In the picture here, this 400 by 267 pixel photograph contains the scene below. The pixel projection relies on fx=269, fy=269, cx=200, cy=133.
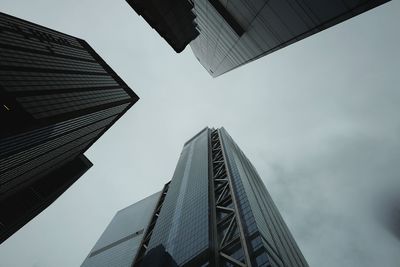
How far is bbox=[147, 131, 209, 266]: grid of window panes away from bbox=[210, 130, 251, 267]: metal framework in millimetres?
2482

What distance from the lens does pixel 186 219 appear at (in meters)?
64.1

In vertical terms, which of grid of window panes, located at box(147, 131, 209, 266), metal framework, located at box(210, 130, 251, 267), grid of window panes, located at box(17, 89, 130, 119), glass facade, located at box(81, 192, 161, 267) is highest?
grid of window panes, located at box(17, 89, 130, 119)

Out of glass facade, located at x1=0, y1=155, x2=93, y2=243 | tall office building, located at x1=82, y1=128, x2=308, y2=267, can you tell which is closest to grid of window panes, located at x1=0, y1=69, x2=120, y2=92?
glass facade, located at x1=0, y1=155, x2=93, y2=243

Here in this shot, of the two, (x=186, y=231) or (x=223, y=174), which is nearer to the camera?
(x=186, y=231)

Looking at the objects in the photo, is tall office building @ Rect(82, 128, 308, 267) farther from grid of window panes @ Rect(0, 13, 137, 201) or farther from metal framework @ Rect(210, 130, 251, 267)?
grid of window panes @ Rect(0, 13, 137, 201)

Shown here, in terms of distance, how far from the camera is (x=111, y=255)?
105875 mm

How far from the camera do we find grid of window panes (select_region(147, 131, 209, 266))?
5028 centimetres

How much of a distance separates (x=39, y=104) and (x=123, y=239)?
283 ft

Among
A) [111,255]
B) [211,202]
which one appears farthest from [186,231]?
[111,255]

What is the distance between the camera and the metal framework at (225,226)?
41062 mm

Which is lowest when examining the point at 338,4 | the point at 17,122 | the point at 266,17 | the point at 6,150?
the point at 338,4

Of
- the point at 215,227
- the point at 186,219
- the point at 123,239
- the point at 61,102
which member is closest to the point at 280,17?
the point at 215,227

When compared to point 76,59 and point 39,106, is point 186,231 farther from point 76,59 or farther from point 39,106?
point 76,59

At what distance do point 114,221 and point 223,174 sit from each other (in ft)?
308
